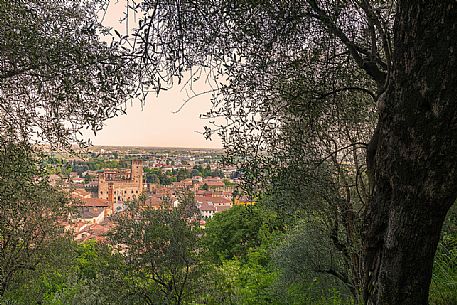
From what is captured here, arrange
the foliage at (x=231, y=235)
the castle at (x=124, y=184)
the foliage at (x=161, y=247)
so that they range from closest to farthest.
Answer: the castle at (x=124, y=184) → the foliage at (x=161, y=247) → the foliage at (x=231, y=235)

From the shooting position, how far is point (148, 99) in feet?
9.41

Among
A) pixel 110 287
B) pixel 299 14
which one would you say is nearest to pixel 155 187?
pixel 110 287

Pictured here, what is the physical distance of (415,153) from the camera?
5.78ft

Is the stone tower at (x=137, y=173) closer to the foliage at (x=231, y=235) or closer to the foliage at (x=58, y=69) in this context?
the foliage at (x=58, y=69)

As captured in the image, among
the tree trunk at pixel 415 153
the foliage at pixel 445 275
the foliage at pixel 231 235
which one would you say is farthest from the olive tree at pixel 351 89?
the foliage at pixel 231 235

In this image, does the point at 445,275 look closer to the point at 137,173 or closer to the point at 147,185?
the point at 137,173

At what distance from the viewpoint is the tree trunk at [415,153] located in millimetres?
1678

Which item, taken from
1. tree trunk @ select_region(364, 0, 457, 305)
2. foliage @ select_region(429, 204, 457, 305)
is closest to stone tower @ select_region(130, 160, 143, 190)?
foliage @ select_region(429, 204, 457, 305)

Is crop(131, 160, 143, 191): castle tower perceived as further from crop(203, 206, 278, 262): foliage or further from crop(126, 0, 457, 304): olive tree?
crop(203, 206, 278, 262): foliage

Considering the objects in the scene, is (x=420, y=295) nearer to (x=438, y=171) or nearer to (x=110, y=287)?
(x=438, y=171)

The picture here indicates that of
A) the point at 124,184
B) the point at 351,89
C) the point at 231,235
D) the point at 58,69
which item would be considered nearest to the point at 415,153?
the point at 351,89

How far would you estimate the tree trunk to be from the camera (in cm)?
168

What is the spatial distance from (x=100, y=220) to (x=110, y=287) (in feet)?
34.4

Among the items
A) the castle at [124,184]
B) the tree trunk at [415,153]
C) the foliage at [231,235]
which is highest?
the tree trunk at [415,153]
